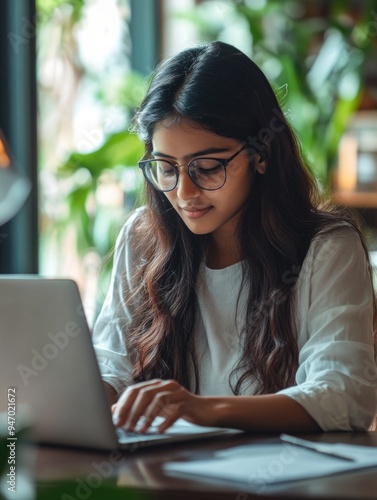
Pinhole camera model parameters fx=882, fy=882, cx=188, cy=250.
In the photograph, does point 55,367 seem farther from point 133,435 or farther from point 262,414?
point 262,414

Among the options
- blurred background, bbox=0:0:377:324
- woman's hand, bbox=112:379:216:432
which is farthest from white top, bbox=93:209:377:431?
blurred background, bbox=0:0:377:324

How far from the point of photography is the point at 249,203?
5.91 ft

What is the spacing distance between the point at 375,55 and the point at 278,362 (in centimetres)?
250

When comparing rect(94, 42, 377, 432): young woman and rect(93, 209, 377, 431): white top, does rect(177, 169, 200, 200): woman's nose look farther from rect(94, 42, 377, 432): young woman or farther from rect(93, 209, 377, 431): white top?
rect(93, 209, 377, 431): white top

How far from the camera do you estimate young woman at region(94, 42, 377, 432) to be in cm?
164

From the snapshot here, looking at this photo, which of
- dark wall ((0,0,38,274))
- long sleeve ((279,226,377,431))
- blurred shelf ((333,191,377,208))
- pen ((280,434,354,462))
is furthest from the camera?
blurred shelf ((333,191,377,208))

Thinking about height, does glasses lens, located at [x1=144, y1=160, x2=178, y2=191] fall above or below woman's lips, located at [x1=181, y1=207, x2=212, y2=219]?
above

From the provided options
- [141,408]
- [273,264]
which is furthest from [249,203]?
[141,408]

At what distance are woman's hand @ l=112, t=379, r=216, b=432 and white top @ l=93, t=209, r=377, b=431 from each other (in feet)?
0.73

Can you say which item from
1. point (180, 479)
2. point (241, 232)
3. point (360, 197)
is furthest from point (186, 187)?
point (360, 197)

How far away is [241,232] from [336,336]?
0.39m

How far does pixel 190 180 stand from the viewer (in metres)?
1.65

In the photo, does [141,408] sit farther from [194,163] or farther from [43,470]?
[194,163]

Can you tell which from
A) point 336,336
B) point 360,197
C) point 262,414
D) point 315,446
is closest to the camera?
point 315,446
